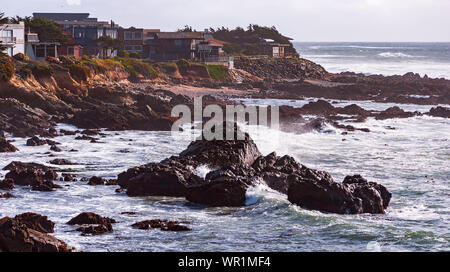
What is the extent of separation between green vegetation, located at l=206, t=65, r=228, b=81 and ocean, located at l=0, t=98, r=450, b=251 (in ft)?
174

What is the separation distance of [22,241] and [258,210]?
9727 millimetres

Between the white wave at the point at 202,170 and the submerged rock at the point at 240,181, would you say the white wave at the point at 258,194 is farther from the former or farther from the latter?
the white wave at the point at 202,170

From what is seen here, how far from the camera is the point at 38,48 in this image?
73.1 metres

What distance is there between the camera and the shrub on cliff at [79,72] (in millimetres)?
62781

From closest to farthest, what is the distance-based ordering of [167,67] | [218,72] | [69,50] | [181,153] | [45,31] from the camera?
1. [181,153]
2. [45,31]
3. [69,50]
4. [167,67]
5. [218,72]

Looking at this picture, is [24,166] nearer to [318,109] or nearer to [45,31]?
[318,109]

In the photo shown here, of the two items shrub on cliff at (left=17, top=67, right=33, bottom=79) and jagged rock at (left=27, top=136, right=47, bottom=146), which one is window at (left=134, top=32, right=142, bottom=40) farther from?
jagged rock at (left=27, top=136, right=47, bottom=146)

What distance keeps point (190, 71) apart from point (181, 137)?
47.8m

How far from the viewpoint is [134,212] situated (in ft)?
82.1

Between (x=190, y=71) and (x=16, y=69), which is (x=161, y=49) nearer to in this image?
(x=190, y=71)

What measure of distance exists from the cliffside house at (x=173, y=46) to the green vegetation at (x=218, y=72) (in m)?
5.88

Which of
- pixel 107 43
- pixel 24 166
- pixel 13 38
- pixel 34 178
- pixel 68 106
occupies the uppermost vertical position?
pixel 107 43

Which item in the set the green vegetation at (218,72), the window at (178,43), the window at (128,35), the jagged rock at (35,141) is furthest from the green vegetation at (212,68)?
the jagged rock at (35,141)

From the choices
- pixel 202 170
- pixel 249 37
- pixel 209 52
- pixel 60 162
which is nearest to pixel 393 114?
pixel 60 162
